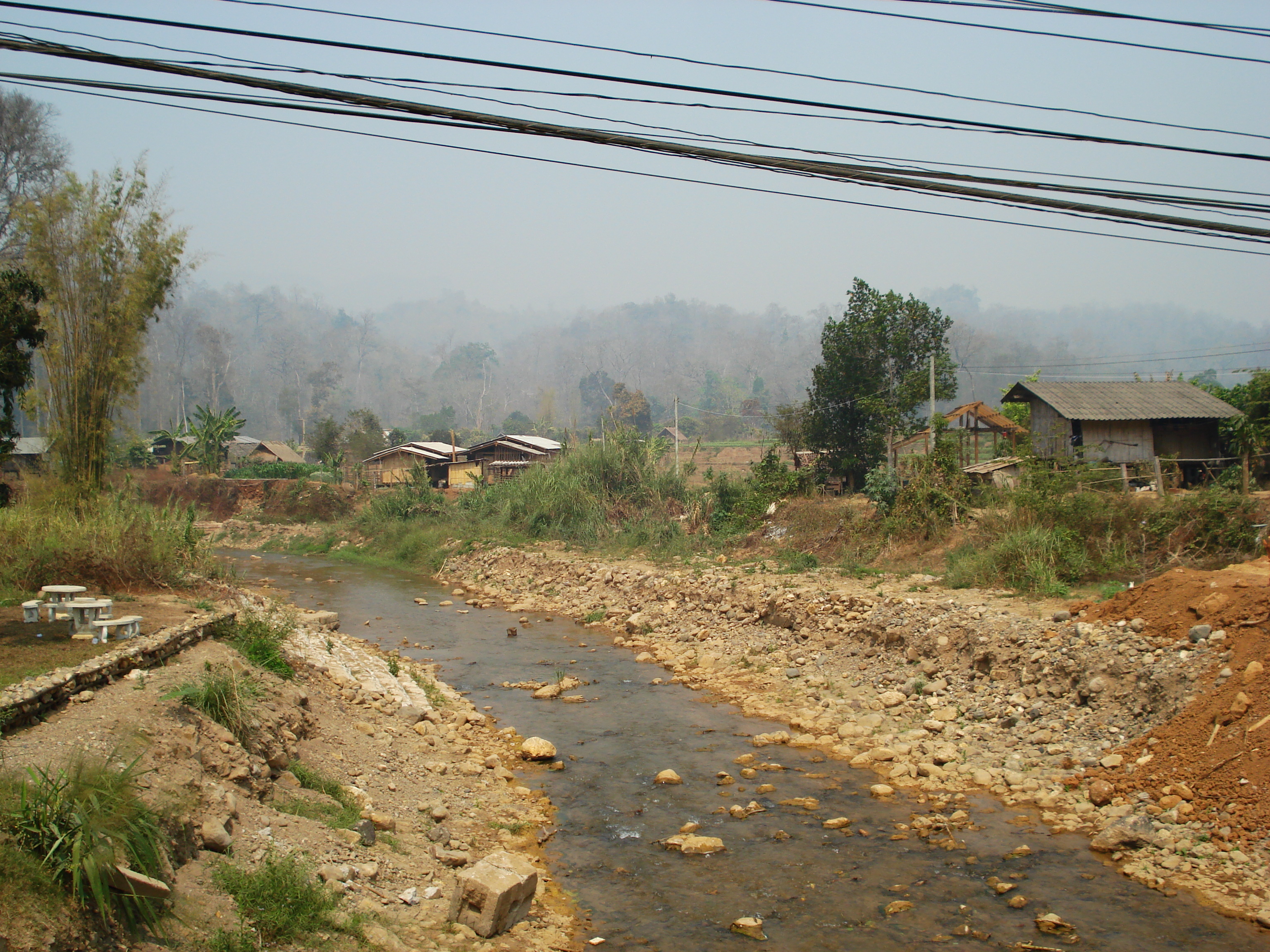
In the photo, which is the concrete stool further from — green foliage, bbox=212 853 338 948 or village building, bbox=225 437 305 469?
village building, bbox=225 437 305 469

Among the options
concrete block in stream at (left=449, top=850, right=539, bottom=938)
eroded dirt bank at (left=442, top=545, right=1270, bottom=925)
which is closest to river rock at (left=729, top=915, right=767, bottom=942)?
concrete block in stream at (left=449, top=850, right=539, bottom=938)

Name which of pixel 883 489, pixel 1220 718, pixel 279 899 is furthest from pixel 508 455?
pixel 279 899

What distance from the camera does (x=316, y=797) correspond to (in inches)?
273

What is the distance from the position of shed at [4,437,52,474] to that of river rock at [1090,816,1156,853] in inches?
611

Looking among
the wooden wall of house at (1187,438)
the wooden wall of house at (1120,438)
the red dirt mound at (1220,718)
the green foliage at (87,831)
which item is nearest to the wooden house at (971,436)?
the wooden wall of house at (1120,438)

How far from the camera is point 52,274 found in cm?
1293

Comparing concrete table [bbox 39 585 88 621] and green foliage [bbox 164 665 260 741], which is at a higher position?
concrete table [bbox 39 585 88 621]

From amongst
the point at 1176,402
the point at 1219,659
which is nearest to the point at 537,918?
the point at 1219,659

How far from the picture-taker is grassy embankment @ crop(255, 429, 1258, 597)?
1277 cm

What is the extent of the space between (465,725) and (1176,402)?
2141 cm

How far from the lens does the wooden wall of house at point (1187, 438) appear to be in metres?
22.2

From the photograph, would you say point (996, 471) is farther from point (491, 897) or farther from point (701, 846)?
point (491, 897)

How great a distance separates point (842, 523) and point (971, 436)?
7.66 metres

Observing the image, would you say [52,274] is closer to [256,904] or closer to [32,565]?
[32,565]
